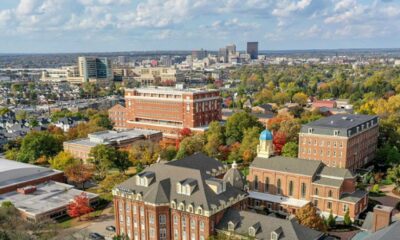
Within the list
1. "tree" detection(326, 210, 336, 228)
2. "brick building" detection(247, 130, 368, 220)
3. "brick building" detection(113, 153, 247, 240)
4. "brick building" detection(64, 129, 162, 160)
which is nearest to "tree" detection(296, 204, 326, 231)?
"tree" detection(326, 210, 336, 228)

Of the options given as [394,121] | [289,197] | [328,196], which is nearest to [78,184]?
[289,197]

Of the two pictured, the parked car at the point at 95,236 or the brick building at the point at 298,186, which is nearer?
the parked car at the point at 95,236

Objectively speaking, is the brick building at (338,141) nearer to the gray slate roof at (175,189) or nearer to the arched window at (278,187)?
the arched window at (278,187)

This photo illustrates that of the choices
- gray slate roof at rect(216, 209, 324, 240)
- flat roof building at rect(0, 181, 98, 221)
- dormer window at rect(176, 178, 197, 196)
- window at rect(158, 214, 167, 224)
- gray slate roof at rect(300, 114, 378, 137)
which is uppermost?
gray slate roof at rect(300, 114, 378, 137)

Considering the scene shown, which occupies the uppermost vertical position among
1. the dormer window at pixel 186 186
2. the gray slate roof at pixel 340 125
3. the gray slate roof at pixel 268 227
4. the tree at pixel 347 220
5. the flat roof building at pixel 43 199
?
the gray slate roof at pixel 340 125

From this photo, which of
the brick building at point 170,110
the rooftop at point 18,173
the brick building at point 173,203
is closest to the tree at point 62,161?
the rooftop at point 18,173

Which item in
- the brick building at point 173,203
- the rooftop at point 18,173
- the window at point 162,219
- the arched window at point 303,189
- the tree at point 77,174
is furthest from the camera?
the tree at point 77,174

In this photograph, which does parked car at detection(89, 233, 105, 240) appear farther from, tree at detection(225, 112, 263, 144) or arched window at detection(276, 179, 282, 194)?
tree at detection(225, 112, 263, 144)

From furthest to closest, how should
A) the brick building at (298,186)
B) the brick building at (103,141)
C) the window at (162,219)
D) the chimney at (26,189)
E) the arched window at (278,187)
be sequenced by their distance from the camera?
1. the brick building at (103,141)
2. the chimney at (26,189)
3. the arched window at (278,187)
4. the brick building at (298,186)
5. the window at (162,219)
